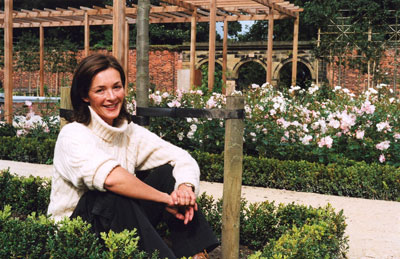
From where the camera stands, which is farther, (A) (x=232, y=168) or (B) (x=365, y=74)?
(B) (x=365, y=74)

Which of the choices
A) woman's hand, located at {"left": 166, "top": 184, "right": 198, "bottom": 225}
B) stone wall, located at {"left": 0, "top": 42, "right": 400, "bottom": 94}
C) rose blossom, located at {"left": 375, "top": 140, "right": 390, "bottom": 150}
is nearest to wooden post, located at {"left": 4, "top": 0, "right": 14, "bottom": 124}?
rose blossom, located at {"left": 375, "top": 140, "right": 390, "bottom": 150}

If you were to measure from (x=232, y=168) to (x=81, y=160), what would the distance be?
0.69 metres

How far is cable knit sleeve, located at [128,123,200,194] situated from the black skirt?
0.08m

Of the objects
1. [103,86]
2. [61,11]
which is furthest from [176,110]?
[61,11]

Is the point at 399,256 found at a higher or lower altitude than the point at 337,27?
lower

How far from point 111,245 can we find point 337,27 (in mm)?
15515

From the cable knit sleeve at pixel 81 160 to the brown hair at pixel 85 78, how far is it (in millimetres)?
94

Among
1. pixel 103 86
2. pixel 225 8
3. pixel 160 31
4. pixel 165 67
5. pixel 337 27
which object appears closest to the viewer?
pixel 103 86

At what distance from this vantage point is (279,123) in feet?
19.3

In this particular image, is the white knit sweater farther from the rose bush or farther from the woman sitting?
the rose bush

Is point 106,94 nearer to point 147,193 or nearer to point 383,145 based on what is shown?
point 147,193

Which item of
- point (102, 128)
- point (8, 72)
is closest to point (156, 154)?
point (102, 128)

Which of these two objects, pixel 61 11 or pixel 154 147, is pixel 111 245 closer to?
pixel 154 147

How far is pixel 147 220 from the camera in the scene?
2150 millimetres
